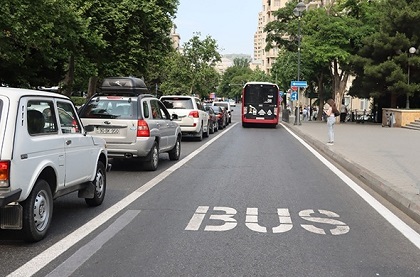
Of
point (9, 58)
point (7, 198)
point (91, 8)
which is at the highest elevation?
point (91, 8)

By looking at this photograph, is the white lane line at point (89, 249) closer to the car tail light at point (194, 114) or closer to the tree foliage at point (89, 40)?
the tree foliage at point (89, 40)

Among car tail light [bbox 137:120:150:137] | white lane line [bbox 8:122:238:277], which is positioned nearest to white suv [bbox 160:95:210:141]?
car tail light [bbox 137:120:150:137]

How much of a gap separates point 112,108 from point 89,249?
6.06 m

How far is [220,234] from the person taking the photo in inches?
241

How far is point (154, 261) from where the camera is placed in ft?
16.5

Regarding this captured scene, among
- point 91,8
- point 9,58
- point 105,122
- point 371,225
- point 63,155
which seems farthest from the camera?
point 91,8

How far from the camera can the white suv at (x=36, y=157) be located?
16.6 feet

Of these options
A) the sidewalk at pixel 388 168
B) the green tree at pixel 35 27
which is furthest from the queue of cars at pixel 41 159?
the green tree at pixel 35 27

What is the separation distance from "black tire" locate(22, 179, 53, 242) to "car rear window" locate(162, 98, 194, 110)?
1442cm

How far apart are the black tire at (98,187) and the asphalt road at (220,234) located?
153 millimetres

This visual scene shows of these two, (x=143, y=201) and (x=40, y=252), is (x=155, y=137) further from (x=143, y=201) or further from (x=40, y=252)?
(x=40, y=252)

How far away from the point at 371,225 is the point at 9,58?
1425cm

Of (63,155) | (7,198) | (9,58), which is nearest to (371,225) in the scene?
(63,155)

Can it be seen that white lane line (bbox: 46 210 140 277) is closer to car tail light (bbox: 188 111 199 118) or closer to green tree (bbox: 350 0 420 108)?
car tail light (bbox: 188 111 199 118)
